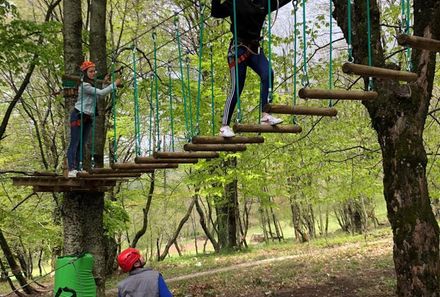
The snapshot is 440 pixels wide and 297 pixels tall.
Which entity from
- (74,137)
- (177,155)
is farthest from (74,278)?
(177,155)

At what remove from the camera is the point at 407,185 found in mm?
5023

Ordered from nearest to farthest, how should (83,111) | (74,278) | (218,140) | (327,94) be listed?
(327,94) → (218,140) → (83,111) → (74,278)

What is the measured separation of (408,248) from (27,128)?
1475 centimetres

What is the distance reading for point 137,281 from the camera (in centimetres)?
390

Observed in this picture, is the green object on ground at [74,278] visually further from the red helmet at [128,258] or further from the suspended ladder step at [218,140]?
the suspended ladder step at [218,140]

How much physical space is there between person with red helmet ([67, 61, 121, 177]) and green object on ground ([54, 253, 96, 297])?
1.24m

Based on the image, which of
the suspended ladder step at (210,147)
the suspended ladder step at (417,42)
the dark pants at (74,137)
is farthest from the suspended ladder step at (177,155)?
the suspended ladder step at (417,42)

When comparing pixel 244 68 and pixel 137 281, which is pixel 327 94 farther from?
pixel 137 281

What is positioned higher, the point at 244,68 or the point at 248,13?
the point at 248,13

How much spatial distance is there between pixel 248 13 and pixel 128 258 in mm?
2400

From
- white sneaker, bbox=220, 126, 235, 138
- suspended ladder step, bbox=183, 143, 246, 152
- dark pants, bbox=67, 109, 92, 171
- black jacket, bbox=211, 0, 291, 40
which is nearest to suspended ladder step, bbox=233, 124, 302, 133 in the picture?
white sneaker, bbox=220, 126, 235, 138

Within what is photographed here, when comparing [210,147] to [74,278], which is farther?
[74,278]

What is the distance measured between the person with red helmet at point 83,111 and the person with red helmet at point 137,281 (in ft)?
6.99

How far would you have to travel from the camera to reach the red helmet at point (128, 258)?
3.87m
